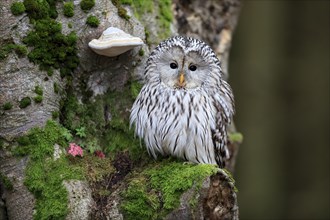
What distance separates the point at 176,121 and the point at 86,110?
72cm

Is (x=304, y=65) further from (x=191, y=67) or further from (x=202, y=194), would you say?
(x=202, y=194)

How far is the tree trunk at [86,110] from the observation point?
464cm

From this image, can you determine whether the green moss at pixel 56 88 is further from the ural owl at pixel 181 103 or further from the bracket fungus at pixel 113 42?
the ural owl at pixel 181 103

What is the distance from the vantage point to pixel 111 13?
526 centimetres

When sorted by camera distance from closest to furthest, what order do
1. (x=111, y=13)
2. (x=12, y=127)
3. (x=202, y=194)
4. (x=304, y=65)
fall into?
(x=202, y=194) → (x=12, y=127) → (x=111, y=13) → (x=304, y=65)

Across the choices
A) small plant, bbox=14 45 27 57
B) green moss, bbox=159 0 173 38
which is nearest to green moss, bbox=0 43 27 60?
small plant, bbox=14 45 27 57

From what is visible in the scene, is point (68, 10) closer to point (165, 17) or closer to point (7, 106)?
point (7, 106)

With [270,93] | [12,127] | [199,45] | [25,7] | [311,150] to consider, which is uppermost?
[25,7]

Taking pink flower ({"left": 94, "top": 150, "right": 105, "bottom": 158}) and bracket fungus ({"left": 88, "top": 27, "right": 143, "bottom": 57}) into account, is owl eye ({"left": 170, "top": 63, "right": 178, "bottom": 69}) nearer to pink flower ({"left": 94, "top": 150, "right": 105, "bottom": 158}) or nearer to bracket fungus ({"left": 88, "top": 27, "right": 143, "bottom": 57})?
bracket fungus ({"left": 88, "top": 27, "right": 143, "bottom": 57})

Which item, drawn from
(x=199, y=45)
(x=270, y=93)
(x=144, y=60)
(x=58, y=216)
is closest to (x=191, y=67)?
(x=199, y=45)

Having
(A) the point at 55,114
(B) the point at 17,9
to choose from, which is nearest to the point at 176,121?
(A) the point at 55,114

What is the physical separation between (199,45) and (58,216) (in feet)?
5.22

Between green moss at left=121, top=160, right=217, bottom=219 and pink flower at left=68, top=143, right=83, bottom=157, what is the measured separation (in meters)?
0.48

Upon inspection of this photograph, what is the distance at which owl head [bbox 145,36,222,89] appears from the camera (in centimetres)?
504
